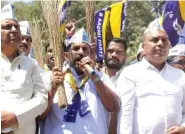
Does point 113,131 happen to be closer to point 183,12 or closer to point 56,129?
point 56,129

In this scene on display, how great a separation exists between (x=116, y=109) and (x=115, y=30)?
2080 millimetres

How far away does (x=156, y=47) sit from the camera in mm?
3115

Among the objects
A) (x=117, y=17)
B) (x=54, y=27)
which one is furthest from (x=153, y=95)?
(x=117, y=17)

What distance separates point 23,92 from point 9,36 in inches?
15.3

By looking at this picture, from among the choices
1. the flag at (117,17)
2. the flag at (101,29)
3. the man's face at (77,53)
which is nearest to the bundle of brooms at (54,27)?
the man's face at (77,53)

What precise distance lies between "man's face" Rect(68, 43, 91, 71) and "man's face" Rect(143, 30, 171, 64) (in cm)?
44

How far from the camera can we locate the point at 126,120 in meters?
3.04

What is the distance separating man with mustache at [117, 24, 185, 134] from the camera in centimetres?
302

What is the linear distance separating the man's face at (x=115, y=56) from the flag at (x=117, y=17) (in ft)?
4.04

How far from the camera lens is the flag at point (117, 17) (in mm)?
5027

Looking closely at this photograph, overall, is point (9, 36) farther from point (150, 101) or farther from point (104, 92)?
point (150, 101)

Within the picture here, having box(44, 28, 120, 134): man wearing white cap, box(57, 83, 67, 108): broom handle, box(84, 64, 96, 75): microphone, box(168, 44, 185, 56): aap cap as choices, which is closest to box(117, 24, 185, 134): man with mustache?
box(44, 28, 120, 134): man wearing white cap

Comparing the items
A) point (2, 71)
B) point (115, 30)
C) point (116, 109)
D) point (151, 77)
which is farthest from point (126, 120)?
point (115, 30)

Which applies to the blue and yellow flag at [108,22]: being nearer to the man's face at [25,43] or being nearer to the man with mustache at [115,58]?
the man with mustache at [115,58]
